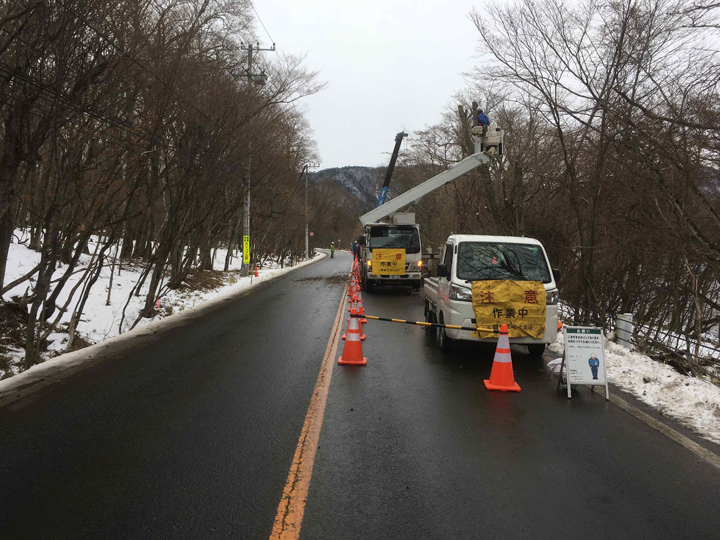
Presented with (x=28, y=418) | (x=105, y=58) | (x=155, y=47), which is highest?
(x=155, y=47)

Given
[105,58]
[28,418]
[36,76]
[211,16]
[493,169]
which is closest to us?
[28,418]

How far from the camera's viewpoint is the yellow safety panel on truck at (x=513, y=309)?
7.79m

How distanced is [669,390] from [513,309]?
2.31 metres

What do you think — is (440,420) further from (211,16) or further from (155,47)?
(211,16)

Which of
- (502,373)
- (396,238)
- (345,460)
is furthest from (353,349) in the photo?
(396,238)

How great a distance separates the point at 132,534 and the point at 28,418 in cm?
292

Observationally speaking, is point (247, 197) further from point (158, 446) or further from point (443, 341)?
point (158, 446)

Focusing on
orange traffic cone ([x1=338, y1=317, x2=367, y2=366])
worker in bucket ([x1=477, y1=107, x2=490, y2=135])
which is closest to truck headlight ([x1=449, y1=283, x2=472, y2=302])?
orange traffic cone ([x1=338, y1=317, x2=367, y2=366])

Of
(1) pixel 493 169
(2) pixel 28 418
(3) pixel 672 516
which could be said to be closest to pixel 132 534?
(2) pixel 28 418

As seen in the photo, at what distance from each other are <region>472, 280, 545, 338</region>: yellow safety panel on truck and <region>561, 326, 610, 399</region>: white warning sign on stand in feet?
4.32

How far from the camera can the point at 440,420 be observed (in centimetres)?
536

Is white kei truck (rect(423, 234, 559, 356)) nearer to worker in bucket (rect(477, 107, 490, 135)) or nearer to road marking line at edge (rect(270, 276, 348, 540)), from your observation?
road marking line at edge (rect(270, 276, 348, 540))

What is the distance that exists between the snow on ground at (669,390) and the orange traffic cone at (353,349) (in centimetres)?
372

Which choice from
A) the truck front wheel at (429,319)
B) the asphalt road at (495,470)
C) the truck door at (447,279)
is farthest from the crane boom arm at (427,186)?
the asphalt road at (495,470)
